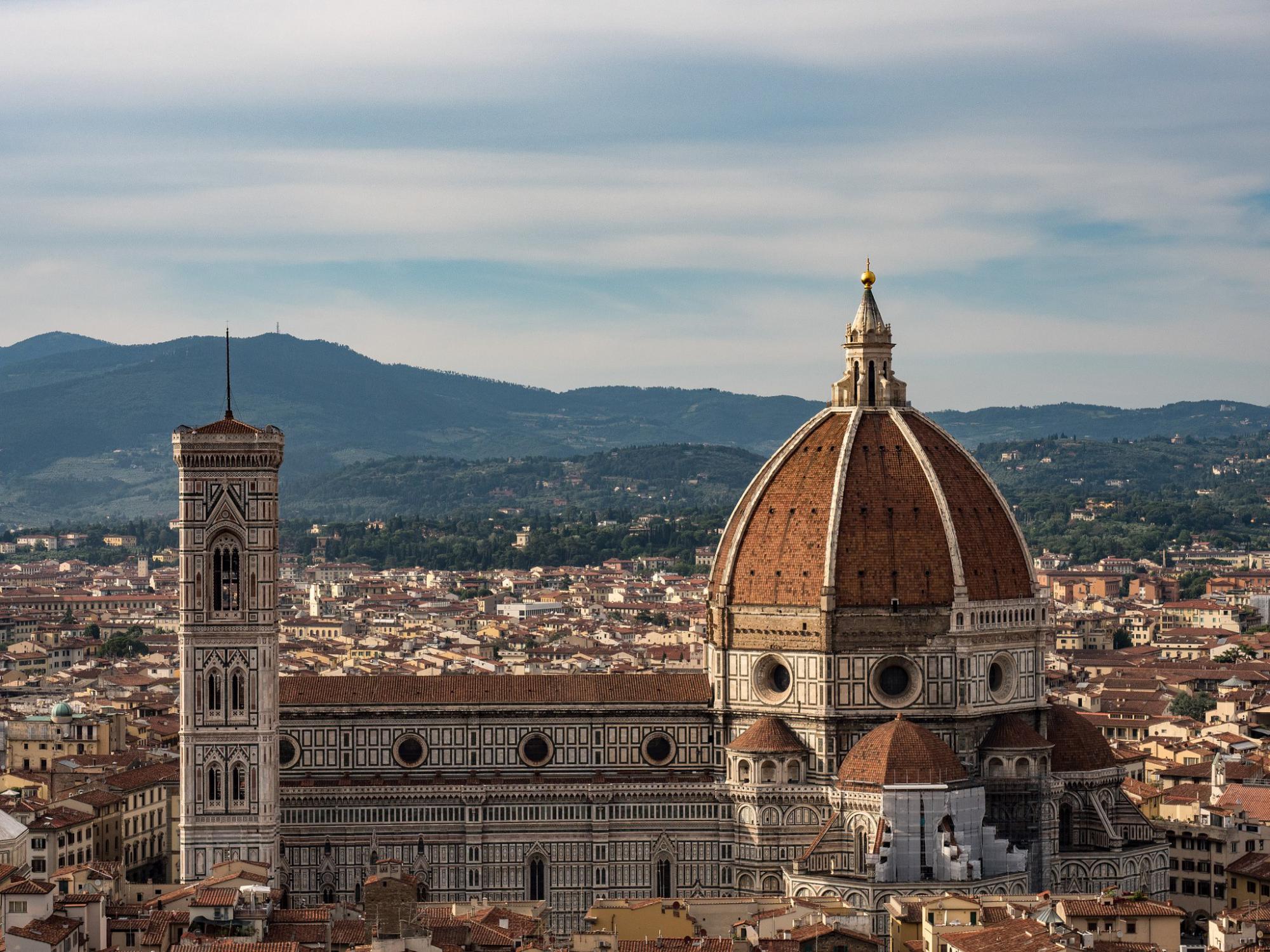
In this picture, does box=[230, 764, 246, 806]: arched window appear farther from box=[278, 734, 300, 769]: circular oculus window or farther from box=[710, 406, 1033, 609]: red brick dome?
box=[710, 406, 1033, 609]: red brick dome

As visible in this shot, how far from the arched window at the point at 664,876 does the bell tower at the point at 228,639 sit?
907 centimetres

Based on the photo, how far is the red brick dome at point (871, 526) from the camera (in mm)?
65188

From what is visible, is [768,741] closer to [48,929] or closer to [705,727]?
[705,727]

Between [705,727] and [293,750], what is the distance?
32.0 feet

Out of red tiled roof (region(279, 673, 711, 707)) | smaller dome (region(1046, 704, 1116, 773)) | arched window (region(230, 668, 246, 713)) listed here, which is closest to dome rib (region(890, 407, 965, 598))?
smaller dome (region(1046, 704, 1116, 773))

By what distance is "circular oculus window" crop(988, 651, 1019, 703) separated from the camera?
216 feet

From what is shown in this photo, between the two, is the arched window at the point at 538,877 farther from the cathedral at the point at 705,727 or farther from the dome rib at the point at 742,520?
the dome rib at the point at 742,520

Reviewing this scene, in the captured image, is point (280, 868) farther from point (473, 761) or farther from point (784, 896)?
point (784, 896)

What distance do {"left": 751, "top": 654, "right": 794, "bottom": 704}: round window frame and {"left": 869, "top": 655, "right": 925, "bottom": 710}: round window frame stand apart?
2.07m

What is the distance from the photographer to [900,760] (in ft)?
200

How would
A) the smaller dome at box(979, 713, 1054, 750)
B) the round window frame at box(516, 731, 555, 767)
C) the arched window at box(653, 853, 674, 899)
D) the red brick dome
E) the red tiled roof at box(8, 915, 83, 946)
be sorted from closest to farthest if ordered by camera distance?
1. the red tiled roof at box(8, 915, 83, 946)
2. the smaller dome at box(979, 713, 1054, 750)
3. the arched window at box(653, 853, 674, 899)
4. the red brick dome
5. the round window frame at box(516, 731, 555, 767)

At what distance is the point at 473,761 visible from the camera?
214ft

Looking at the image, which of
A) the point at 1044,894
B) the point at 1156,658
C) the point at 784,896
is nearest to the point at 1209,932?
the point at 1044,894

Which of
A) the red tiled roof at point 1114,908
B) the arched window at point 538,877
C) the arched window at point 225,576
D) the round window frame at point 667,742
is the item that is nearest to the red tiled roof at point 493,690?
the round window frame at point 667,742
